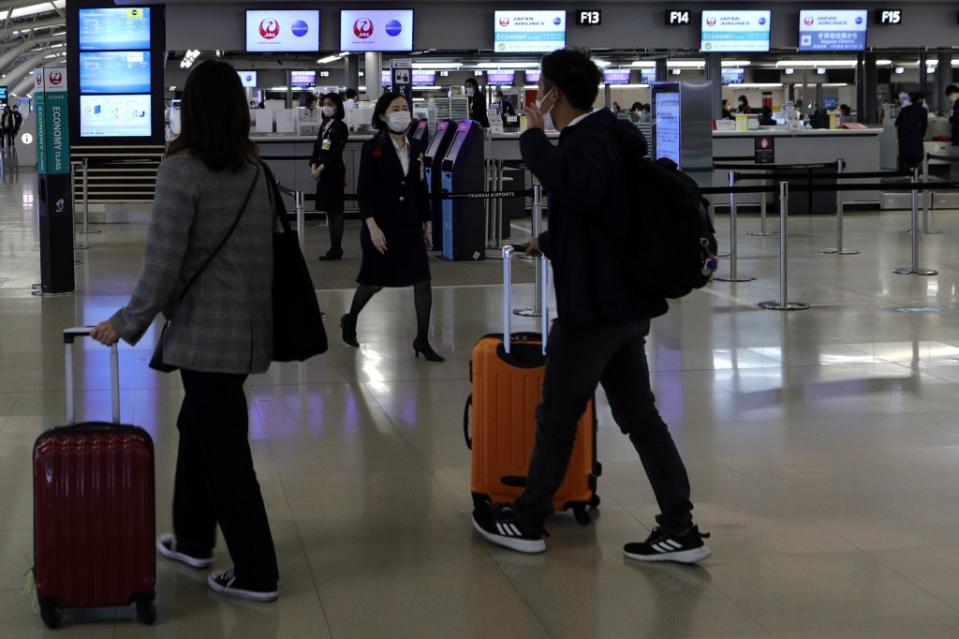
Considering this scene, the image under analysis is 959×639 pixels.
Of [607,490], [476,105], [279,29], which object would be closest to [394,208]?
[607,490]

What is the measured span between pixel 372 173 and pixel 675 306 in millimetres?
3082

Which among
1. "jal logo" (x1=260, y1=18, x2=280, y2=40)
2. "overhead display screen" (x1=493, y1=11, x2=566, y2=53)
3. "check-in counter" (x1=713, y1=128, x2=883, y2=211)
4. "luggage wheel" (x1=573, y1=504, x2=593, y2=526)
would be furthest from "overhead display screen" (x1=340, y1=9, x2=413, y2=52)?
"luggage wheel" (x1=573, y1=504, x2=593, y2=526)

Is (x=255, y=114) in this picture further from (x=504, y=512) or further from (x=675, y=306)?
(x=504, y=512)

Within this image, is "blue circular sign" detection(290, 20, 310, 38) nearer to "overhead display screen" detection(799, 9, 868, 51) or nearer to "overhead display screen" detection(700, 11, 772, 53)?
"overhead display screen" detection(700, 11, 772, 53)

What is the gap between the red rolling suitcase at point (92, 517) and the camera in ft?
11.2

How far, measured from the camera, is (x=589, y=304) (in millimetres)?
3752

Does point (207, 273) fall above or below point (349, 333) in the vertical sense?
above

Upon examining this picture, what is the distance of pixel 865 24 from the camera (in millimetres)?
23156

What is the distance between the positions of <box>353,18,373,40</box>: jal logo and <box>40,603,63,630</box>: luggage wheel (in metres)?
18.6

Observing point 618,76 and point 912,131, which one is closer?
point 912,131

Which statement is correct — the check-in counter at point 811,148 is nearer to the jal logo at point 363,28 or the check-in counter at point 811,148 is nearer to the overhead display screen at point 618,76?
the jal logo at point 363,28

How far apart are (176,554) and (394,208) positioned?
3.63 m

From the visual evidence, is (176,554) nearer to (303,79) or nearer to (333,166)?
(333,166)

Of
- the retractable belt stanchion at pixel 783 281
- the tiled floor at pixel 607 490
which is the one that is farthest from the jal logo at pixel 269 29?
the retractable belt stanchion at pixel 783 281
